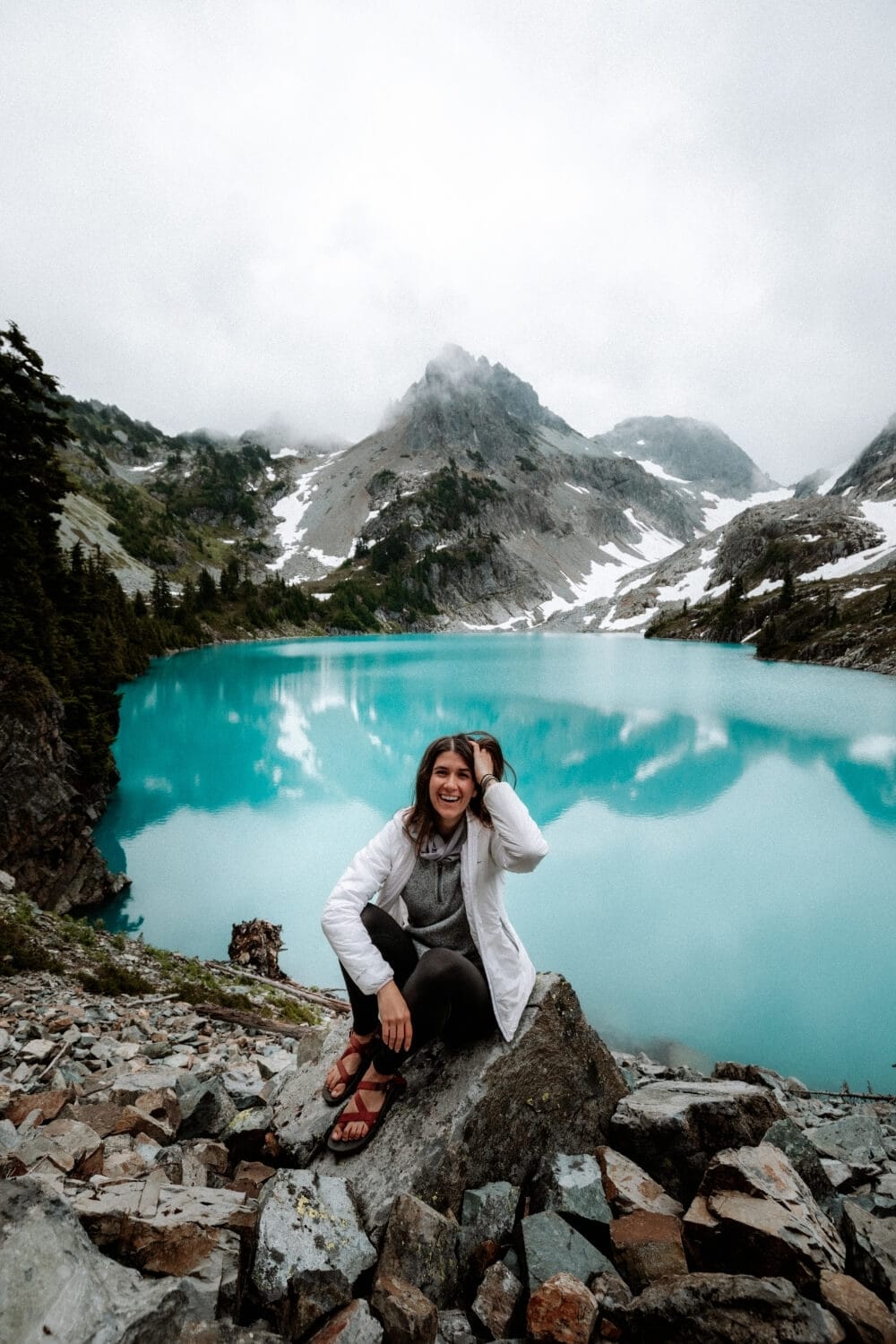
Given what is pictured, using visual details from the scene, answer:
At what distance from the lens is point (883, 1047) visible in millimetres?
10070

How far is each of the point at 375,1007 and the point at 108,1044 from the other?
4248 mm

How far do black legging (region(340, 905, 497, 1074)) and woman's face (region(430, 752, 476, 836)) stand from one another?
84 centimetres

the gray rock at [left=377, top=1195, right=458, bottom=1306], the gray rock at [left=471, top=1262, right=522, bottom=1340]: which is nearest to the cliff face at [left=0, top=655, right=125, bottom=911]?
the gray rock at [left=377, top=1195, right=458, bottom=1306]

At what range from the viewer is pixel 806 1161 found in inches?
137

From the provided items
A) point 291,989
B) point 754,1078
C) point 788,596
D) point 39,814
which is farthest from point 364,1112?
point 788,596

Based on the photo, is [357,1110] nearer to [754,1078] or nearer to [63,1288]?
[63,1288]

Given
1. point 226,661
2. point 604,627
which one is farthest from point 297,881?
point 604,627

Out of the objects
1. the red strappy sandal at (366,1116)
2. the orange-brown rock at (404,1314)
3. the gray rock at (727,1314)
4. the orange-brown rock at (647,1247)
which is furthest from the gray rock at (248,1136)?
the gray rock at (727,1314)

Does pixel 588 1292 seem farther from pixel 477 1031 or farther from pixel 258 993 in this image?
pixel 258 993

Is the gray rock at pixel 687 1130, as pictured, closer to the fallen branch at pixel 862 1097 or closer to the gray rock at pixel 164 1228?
the gray rock at pixel 164 1228

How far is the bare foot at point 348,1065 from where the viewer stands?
415cm

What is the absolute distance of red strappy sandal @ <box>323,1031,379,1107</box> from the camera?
4.14 m

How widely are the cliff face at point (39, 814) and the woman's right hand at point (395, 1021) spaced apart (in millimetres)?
14733

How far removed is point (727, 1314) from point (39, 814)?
1767cm
